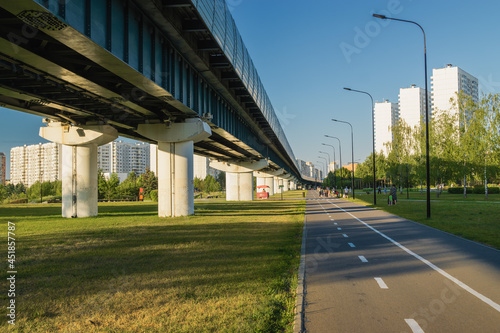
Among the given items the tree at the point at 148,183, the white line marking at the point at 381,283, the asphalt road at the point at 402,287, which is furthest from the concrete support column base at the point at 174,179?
the tree at the point at 148,183

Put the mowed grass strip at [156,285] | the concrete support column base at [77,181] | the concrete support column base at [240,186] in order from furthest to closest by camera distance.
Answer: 1. the concrete support column base at [240,186]
2. the concrete support column base at [77,181]
3. the mowed grass strip at [156,285]

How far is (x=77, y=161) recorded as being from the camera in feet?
80.8

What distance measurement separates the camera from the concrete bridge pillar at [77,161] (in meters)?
24.3

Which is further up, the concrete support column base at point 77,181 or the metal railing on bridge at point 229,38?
the metal railing on bridge at point 229,38

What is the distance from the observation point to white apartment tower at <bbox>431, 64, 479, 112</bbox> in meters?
168

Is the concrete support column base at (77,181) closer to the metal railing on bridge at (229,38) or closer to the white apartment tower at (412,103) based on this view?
the metal railing on bridge at (229,38)

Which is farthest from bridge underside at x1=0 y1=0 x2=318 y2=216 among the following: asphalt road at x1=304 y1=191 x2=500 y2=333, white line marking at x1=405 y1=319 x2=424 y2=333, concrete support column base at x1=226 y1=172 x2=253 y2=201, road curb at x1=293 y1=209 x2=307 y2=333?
concrete support column base at x1=226 y1=172 x2=253 y2=201

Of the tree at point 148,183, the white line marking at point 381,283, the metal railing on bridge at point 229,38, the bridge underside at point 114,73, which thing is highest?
the metal railing on bridge at point 229,38

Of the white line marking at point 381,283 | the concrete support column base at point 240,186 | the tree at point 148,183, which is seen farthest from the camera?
the tree at point 148,183

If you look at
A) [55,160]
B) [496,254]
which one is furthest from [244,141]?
[55,160]

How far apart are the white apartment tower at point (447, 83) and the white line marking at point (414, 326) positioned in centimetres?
17812

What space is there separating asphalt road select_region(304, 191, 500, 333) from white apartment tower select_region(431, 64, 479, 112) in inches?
6768

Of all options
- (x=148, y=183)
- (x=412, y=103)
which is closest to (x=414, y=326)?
(x=148, y=183)

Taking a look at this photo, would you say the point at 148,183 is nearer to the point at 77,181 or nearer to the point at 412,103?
the point at 77,181
